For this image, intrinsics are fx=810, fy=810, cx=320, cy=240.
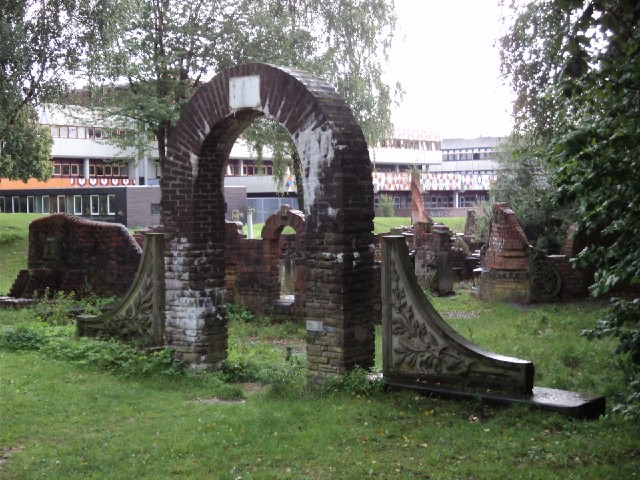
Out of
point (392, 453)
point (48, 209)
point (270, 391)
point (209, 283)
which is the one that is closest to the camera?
point (392, 453)

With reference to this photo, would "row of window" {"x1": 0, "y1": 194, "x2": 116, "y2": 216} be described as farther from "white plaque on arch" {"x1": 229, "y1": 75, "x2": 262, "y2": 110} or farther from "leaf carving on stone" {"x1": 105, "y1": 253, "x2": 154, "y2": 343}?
"white plaque on arch" {"x1": 229, "y1": 75, "x2": 262, "y2": 110}

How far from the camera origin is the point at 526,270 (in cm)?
1827

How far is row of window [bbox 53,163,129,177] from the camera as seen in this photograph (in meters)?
56.5

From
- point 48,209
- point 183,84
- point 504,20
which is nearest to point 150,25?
point 183,84

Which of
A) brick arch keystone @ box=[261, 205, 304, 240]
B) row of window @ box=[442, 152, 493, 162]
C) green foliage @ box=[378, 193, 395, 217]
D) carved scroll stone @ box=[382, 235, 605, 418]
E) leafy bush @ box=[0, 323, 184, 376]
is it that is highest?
row of window @ box=[442, 152, 493, 162]

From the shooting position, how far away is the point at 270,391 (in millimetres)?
9000

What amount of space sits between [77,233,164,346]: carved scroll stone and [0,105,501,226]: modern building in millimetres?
16960

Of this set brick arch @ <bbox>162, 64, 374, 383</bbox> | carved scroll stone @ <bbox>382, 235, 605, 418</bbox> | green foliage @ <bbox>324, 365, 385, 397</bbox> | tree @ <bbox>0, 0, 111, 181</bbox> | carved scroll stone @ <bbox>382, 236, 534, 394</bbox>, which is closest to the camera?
carved scroll stone @ <bbox>382, 235, 605, 418</bbox>

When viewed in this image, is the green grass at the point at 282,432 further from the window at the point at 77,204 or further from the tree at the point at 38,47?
the window at the point at 77,204

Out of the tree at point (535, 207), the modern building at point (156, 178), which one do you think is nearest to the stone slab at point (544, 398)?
the tree at point (535, 207)

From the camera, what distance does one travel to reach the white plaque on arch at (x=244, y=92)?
380 inches

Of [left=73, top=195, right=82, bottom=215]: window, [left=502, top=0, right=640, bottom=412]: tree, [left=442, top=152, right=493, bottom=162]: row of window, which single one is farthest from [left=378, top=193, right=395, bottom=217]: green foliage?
[left=502, top=0, right=640, bottom=412]: tree

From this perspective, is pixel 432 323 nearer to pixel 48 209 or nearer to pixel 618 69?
pixel 618 69

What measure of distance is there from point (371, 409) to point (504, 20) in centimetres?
1182
